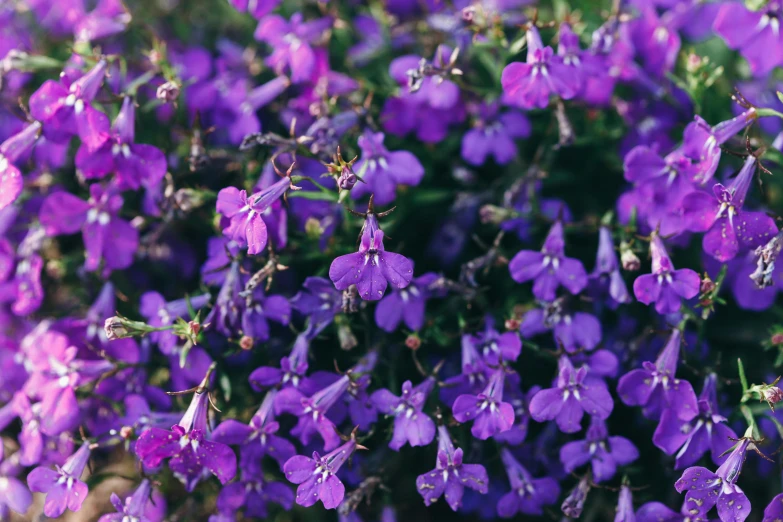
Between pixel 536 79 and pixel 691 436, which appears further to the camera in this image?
pixel 536 79

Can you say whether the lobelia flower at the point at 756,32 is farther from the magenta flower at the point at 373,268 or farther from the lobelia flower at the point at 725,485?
the magenta flower at the point at 373,268

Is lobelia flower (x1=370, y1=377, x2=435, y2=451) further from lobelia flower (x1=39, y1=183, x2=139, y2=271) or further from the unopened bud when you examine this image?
the unopened bud

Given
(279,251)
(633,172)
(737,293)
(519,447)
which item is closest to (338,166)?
(279,251)

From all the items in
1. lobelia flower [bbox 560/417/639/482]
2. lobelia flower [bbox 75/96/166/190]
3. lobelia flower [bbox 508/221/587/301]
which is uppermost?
lobelia flower [bbox 75/96/166/190]

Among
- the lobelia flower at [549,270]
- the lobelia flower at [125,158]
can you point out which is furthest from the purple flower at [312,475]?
the lobelia flower at [125,158]

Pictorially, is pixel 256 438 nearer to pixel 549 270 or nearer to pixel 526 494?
pixel 526 494

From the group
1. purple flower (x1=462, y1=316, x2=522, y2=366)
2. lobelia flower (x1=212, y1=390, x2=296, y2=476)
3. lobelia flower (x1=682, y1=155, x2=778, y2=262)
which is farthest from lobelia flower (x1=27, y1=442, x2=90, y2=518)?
lobelia flower (x1=682, y1=155, x2=778, y2=262)

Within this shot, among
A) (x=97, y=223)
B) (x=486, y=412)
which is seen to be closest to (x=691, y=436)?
(x=486, y=412)
